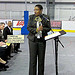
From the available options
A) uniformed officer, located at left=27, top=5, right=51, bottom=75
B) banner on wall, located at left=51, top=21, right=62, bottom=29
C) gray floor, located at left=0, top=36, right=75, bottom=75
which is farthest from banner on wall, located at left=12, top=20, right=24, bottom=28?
uniformed officer, located at left=27, top=5, right=51, bottom=75

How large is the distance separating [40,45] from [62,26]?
9.94 m

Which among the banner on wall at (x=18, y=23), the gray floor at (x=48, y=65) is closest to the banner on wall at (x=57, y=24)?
the banner on wall at (x=18, y=23)

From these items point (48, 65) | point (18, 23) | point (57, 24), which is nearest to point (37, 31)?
point (48, 65)

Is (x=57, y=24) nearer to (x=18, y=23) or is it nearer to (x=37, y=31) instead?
(x=18, y=23)

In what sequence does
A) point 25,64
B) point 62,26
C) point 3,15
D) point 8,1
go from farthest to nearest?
1. point 8,1
2. point 3,15
3. point 62,26
4. point 25,64

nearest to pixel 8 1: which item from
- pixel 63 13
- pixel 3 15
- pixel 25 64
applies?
pixel 3 15

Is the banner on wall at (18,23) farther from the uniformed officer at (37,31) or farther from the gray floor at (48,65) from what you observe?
the uniformed officer at (37,31)

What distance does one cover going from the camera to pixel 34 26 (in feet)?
13.3

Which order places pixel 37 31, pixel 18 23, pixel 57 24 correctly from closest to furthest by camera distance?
1. pixel 37 31
2. pixel 57 24
3. pixel 18 23

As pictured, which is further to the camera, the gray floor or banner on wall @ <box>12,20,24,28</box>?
banner on wall @ <box>12,20,24,28</box>

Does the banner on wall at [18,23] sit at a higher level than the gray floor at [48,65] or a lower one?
higher

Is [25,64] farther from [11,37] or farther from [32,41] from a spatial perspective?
[32,41]

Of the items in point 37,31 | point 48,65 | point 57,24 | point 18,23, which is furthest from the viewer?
point 18,23

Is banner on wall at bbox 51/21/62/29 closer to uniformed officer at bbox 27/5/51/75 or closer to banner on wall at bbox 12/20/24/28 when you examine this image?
banner on wall at bbox 12/20/24/28
